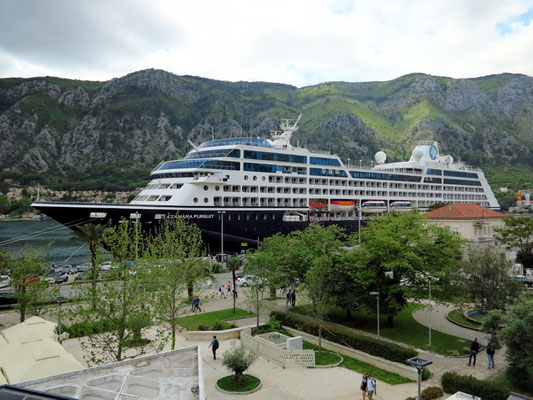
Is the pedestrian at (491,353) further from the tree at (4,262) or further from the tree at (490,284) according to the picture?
the tree at (4,262)

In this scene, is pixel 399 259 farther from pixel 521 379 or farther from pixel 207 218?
pixel 207 218

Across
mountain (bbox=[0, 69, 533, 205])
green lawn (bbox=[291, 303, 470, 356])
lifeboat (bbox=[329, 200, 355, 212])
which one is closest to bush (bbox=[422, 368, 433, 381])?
green lawn (bbox=[291, 303, 470, 356])

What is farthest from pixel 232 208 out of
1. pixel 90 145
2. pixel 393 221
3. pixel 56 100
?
pixel 56 100

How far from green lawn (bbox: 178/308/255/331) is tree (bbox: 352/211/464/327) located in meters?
8.65

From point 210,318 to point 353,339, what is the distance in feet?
33.6

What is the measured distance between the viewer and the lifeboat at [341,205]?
177 feet

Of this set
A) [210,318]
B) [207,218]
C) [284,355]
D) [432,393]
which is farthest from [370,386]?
[207,218]

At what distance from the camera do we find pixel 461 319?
22750 millimetres

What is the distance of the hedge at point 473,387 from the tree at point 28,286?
21.1 metres

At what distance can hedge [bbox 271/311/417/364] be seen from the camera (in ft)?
54.1

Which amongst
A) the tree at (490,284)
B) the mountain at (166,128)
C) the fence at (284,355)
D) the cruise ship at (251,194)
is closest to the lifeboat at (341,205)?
the cruise ship at (251,194)

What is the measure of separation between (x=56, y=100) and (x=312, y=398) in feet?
643

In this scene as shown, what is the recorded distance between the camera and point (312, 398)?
14117mm

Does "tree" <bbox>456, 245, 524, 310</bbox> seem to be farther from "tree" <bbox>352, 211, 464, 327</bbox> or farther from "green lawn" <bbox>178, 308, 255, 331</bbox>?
"green lawn" <bbox>178, 308, 255, 331</bbox>
